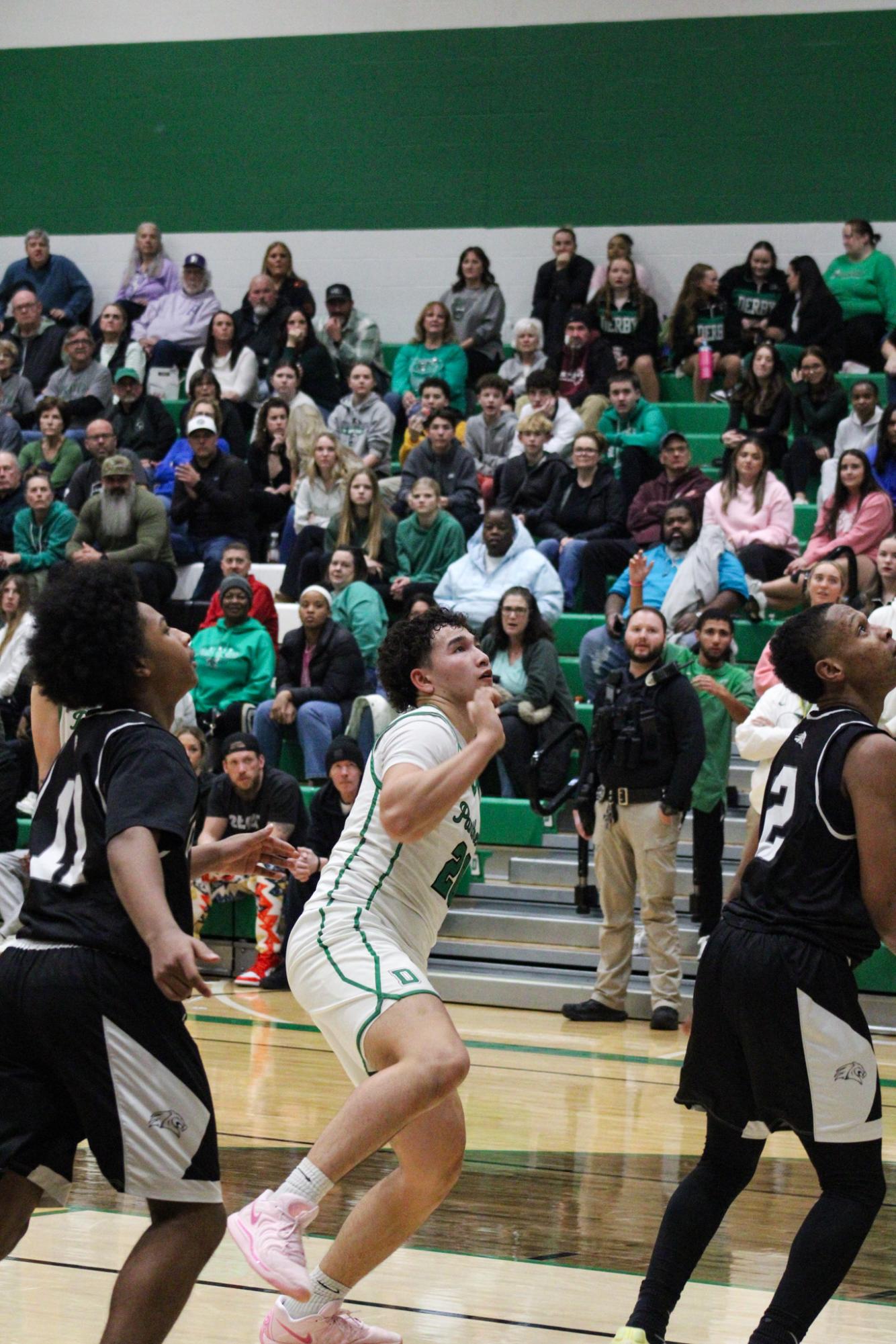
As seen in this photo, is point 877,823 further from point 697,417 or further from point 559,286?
point 559,286

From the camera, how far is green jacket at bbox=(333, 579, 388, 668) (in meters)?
9.37

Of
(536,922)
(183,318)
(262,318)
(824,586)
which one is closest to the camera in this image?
(824,586)

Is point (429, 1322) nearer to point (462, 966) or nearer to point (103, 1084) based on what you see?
point (103, 1084)

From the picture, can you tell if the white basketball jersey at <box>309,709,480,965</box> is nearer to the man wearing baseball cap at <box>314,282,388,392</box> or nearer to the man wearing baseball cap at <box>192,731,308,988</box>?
the man wearing baseball cap at <box>192,731,308,988</box>

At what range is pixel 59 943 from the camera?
2729 millimetres

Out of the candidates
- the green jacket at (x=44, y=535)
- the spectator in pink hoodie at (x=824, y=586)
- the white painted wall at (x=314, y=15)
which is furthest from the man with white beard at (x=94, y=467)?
the spectator in pink hoodie at (x=824, y=586)

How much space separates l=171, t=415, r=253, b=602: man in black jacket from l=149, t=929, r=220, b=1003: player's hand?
8.41 metres

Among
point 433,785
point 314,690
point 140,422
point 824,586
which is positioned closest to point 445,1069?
point 433,785

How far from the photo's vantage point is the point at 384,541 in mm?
10125

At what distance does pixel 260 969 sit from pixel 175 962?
5.72m

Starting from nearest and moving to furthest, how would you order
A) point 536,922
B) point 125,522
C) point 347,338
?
1. point 536,922
2. point 125,522
3. point 347,338

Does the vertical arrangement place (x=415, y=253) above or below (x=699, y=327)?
above

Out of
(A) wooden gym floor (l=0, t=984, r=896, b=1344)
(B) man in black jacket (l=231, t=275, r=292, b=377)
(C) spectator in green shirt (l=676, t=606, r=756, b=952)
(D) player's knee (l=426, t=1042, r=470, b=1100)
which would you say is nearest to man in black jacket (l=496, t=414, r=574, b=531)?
(C) spectator in green shirt (l=676, t=606, r=756, b=952)

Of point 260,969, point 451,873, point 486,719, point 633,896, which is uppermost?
point 486,719
